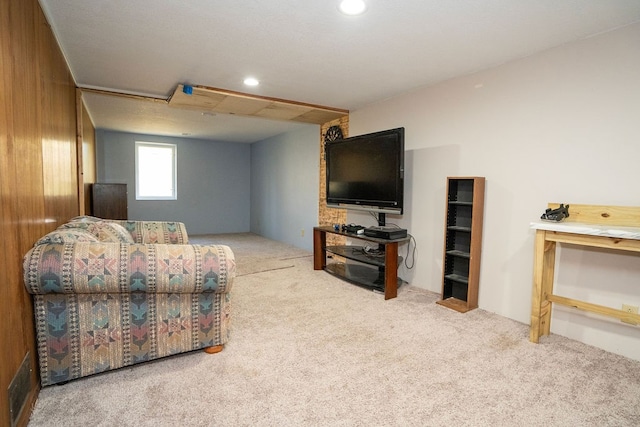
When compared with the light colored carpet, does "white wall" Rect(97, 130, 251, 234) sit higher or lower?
higher

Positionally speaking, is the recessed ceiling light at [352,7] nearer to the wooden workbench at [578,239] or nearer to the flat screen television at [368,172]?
the flat screen television at [368,172]

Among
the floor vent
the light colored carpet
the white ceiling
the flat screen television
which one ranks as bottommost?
the light colored carpet

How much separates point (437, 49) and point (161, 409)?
9.39 ft

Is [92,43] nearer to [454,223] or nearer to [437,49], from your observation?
[437,49]

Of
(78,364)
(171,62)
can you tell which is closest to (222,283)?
(78,364)

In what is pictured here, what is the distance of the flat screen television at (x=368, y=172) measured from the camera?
3283 millimetres

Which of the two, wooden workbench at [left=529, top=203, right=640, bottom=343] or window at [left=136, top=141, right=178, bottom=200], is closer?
wooden workbench at [left=529, top=203, right=640, bottom=343]

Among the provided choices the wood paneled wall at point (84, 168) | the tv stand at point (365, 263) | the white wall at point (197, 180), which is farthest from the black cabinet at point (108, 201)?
the tv stand at point (365, 263)

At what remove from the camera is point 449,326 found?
2541 mm

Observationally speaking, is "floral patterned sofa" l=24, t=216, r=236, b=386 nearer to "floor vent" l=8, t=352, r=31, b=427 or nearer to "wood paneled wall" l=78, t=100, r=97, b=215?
"floor vent" l=8, t=352, r=31, b=427

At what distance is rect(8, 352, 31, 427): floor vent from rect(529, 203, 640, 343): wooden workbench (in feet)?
9.36

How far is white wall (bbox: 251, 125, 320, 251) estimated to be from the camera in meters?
5.57

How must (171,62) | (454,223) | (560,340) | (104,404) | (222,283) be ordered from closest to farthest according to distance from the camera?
(104,404), (222,283), (560,340), (171,62), (454,223)

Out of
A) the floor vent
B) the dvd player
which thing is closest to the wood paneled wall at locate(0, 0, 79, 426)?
the floor vent
